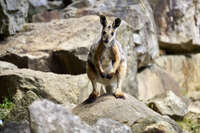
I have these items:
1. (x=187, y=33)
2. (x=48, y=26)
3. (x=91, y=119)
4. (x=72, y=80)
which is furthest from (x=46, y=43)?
(x=187, y=33)

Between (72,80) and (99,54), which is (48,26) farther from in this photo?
(99,54)

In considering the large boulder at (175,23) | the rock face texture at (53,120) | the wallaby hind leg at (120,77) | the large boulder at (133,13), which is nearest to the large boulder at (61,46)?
the large boulder at (133,13)

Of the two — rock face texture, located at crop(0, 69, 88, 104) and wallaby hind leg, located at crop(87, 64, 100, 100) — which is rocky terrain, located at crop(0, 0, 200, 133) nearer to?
rock face texture, located at crop(0, 69, 88, 104)

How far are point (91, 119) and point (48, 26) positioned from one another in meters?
6.11

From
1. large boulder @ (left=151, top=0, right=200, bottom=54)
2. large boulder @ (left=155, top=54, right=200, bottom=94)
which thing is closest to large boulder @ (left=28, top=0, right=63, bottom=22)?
large boulder @ (left=151, top=0, right=200, bottom=54)

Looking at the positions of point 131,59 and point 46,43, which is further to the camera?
point 131,59

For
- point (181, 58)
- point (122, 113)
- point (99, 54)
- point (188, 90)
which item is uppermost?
point (99, 54)

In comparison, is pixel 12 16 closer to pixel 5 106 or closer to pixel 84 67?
pixel 84 67

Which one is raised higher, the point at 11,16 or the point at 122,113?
the point at 11,16

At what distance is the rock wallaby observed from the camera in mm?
7547

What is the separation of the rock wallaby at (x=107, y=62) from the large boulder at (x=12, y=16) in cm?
461

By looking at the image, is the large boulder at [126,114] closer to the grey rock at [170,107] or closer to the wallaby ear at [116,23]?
the wallaby ear at [116,23]

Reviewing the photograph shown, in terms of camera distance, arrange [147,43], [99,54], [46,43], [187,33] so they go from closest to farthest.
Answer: [99,54] < [46,43] < [147,43] < [187,33]

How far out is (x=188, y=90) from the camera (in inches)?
647
